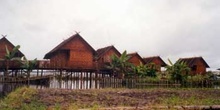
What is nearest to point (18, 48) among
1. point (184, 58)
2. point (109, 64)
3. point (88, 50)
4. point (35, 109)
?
point (88, 50)

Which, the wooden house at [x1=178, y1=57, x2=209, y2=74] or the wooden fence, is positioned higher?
the wooden house at [x1=178, y1=57, x2=209, y2=74]

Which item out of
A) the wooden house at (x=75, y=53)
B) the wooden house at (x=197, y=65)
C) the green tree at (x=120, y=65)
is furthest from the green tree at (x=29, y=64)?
the wooden house at (x=197, y=65)

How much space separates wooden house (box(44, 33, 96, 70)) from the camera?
3522cm

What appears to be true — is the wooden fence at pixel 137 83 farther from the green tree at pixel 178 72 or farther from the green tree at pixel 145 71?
the green tree at pixel 145 71

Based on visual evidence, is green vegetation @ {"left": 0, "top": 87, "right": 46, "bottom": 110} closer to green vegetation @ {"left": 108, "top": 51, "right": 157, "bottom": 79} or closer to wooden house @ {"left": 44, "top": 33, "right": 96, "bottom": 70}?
wooden house @ {"left": 44, "top": 33, "right": 96, "bottom": 70}

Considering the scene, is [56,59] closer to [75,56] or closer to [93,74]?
[75,56]

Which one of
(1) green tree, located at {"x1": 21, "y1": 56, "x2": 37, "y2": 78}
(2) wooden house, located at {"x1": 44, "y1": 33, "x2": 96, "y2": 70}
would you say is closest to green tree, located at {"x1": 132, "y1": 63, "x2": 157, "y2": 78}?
(2) wooden house, located at {"x1": 44, "y1": 33, "x2": 96, "y2": 70}

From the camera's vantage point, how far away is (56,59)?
3594 cm

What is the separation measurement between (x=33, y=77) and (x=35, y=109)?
16.1 metres

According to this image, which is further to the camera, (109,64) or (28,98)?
(109,64)

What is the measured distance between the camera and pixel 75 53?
36.1 m

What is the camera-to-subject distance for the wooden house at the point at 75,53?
35219 mm

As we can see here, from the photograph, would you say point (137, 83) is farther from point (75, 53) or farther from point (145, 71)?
point (75, 53)

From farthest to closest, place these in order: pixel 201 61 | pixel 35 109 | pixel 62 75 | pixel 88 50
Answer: pixel 201 61 → pixel 88 50 → pixel 62 75 → pixel 35 109
